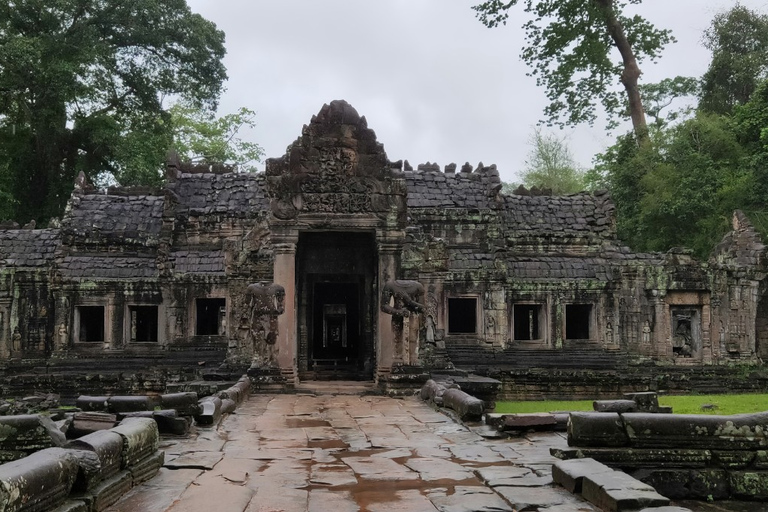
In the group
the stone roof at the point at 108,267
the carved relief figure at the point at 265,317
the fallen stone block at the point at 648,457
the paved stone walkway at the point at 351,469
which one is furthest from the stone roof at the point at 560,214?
the fallen stone block at the point at 648,457

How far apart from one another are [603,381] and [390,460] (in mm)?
12347

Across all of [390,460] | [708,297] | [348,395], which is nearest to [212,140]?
[708,297]

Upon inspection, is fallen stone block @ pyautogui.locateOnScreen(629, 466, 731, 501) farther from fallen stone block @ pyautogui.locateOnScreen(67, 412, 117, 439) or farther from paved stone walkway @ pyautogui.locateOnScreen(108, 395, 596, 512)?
fallen stone block @ pyautogui.locateOnScreen(67, 412, 117, 439)

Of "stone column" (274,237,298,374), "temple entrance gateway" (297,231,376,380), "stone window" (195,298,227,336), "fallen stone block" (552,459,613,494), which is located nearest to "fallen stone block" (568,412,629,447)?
"fallen stone block" (552,459,613,494)

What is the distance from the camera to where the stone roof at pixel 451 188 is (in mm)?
22156

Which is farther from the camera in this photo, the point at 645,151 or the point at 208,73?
the point at 208,73

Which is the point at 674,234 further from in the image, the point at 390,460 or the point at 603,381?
the point at 390,460

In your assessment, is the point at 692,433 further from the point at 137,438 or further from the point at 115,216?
the point at 115,216

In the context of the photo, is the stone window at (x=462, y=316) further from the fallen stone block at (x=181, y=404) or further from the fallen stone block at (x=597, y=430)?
the fallen stone block at (x=597, y=430)

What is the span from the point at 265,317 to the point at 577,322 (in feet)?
40.4

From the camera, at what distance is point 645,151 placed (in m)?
27.9

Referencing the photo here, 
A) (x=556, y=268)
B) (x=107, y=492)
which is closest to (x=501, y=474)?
(x=107, y=492)

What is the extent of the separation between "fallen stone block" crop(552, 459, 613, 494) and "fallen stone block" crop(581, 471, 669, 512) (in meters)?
0.08

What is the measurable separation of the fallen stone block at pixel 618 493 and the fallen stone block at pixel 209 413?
4.82 m
